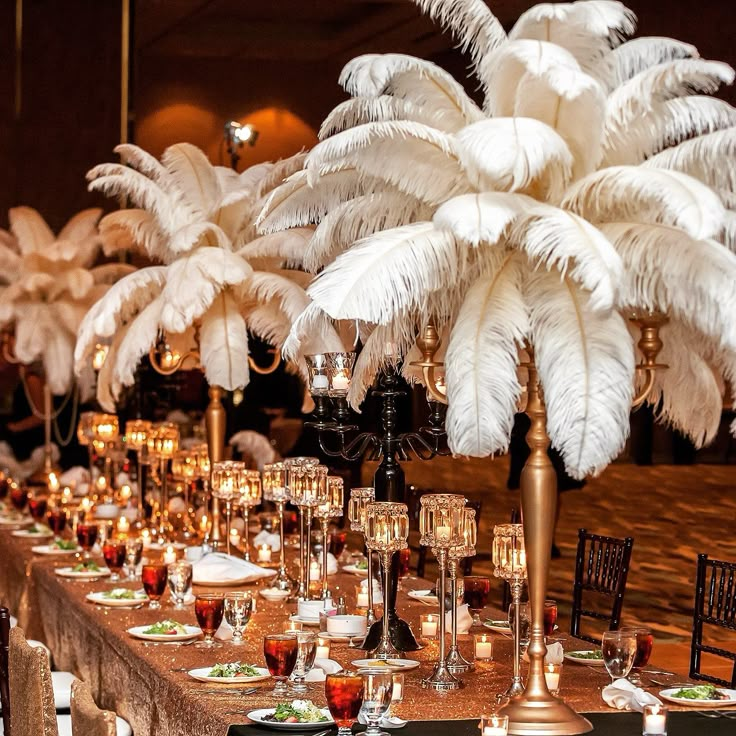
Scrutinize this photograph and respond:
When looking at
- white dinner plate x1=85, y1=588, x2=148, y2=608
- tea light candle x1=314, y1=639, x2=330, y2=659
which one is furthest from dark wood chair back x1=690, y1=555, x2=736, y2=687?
white dinner plate x1=85, y1=588, x2=148, y2=608

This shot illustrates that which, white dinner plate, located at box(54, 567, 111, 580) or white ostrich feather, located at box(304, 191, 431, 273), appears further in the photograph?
white dinner plate, located at box(54, 567, 111, 580)

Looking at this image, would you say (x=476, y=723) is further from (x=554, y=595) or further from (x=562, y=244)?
(x=554, y=595)

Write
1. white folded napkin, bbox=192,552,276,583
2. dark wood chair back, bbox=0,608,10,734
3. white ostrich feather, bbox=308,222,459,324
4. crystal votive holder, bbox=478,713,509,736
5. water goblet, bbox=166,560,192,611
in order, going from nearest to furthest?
1. crystal votive holder, bbox=478,713,509,736
2. white ostrich feather, bbox=308,222,459,324
3. dark wood chair back, bbox=0,608,10,734
4. water goblet, bbox=166,560,192,611
5. white folded napkin, bbox=192,552,276,583

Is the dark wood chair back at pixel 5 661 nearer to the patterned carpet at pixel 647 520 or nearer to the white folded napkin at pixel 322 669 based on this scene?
the white folded napkin at pixel 322 669

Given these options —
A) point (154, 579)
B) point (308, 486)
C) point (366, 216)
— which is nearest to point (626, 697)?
point (366, 216)

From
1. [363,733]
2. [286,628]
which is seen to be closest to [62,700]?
[286,628]

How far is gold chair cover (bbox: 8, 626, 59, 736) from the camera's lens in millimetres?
3084

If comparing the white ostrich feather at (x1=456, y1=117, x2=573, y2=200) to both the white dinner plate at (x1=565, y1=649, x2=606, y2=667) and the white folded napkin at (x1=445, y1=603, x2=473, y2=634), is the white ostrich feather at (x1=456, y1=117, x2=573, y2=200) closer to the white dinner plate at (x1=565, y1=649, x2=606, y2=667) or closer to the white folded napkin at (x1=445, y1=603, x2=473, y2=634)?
the white dinner plate at (x1=565, y1=649, x2=606, y2=667)

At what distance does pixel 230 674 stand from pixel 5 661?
2.82 feet

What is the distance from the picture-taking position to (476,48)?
3.48 metres

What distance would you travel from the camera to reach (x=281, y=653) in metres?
3.21

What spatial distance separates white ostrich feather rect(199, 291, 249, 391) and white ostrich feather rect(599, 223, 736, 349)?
3386 mm

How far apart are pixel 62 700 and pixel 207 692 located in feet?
4.76

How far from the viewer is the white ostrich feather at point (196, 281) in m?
6.12
